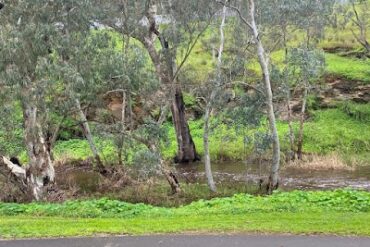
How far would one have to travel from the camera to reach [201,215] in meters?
16.0

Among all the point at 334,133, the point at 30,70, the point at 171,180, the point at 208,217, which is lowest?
the point at 334,133

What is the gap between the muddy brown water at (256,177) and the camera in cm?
2588

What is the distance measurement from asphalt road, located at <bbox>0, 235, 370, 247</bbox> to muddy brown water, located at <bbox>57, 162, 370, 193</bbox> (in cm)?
1140

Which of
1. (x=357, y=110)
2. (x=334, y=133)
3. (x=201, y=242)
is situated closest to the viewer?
(x=201, y=242)

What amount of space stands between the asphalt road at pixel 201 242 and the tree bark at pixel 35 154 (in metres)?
9.52

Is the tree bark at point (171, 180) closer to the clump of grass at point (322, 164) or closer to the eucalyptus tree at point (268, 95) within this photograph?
the eucalyptus tree at point (268, 95)

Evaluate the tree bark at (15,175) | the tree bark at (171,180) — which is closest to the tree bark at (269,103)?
the tree bark at (171,180)

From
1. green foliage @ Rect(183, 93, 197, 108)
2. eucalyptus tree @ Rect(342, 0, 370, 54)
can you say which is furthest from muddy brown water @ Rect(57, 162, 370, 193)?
eucalyptus tree @ Rect(342, 0, 370, 54)

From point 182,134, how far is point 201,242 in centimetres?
2163

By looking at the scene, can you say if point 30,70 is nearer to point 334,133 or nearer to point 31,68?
point 31,68

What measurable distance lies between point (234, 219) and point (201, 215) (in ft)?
4.59

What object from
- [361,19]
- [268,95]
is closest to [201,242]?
[268,95]

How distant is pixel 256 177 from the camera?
28.2m

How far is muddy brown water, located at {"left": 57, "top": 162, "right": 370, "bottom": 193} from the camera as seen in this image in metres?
25.9
